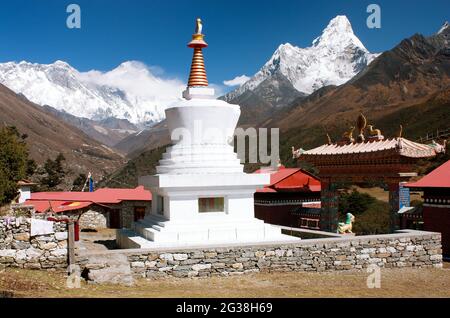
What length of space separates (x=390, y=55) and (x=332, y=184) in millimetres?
146214

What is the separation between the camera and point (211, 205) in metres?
14.2

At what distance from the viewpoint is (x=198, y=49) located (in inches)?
623

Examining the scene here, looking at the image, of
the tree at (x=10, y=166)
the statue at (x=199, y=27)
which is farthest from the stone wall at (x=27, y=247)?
the tree at (x=10, y=166)

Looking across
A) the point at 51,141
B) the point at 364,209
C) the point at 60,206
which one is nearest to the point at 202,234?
the point at 60,206

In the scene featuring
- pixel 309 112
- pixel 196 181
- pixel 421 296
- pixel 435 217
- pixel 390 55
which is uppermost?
pixel 390 55

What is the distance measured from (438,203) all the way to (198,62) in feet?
28.7

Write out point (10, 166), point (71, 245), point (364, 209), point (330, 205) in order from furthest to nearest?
point (10, 166)
point (364, 209)
point (330, 205)
point (71, 245)

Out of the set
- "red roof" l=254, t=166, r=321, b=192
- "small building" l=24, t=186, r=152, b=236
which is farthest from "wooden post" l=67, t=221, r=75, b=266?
"small building" l=24, t=186, r=152, b=236

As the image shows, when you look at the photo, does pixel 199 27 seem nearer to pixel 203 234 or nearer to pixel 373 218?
pixel 203 234

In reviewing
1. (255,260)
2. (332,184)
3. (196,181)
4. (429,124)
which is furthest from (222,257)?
(429,124)

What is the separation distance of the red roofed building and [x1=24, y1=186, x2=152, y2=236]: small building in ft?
20.9

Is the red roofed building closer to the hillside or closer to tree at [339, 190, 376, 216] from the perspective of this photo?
tree at [339, 190, 376, 216]
